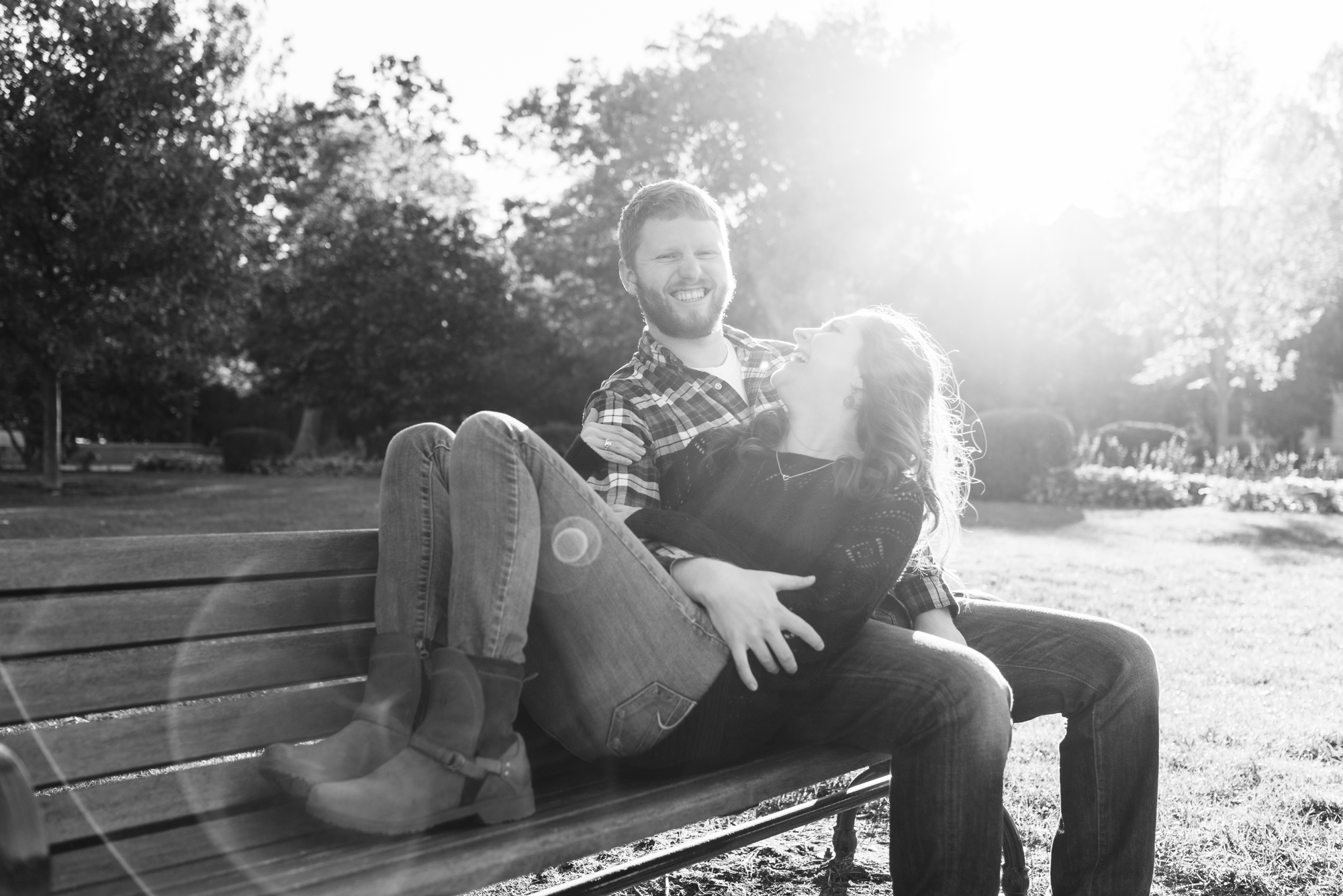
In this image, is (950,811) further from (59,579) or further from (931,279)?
(931,279)

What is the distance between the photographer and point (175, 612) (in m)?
2.10

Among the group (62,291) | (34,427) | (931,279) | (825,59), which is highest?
(825,59)

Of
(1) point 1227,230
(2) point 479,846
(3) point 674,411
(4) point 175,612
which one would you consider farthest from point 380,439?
(2) point 479,846

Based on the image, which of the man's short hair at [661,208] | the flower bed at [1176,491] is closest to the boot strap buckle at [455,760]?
the man's short hair at [661,208]

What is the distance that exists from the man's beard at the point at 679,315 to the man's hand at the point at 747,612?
1.08 meters

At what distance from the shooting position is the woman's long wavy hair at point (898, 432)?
101 inches

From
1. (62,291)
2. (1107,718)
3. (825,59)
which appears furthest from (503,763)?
(825,59)

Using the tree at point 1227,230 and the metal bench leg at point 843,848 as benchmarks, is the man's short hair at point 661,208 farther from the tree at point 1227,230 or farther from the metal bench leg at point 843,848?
the tree at point 1227,230

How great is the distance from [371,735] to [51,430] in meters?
18.1

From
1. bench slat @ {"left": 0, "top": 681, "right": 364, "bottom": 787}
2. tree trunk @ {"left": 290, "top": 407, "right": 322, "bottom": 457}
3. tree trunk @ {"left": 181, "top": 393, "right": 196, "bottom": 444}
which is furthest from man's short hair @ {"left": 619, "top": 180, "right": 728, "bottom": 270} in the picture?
A: tree trunk @ {"left": 181, "top": 393, "right": 196, "bottom": 444}

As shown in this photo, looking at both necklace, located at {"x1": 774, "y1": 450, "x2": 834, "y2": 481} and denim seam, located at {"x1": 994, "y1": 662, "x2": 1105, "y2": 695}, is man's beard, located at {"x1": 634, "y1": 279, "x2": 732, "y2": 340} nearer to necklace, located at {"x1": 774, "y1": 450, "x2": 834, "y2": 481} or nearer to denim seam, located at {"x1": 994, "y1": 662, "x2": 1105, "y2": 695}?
necklace, located at {"x1": 774, "y1": 450, "x2": 834, "y2": 481}

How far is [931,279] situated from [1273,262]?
24.1ft

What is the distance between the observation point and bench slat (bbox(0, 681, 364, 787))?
1.89 m

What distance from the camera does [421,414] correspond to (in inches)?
1114
